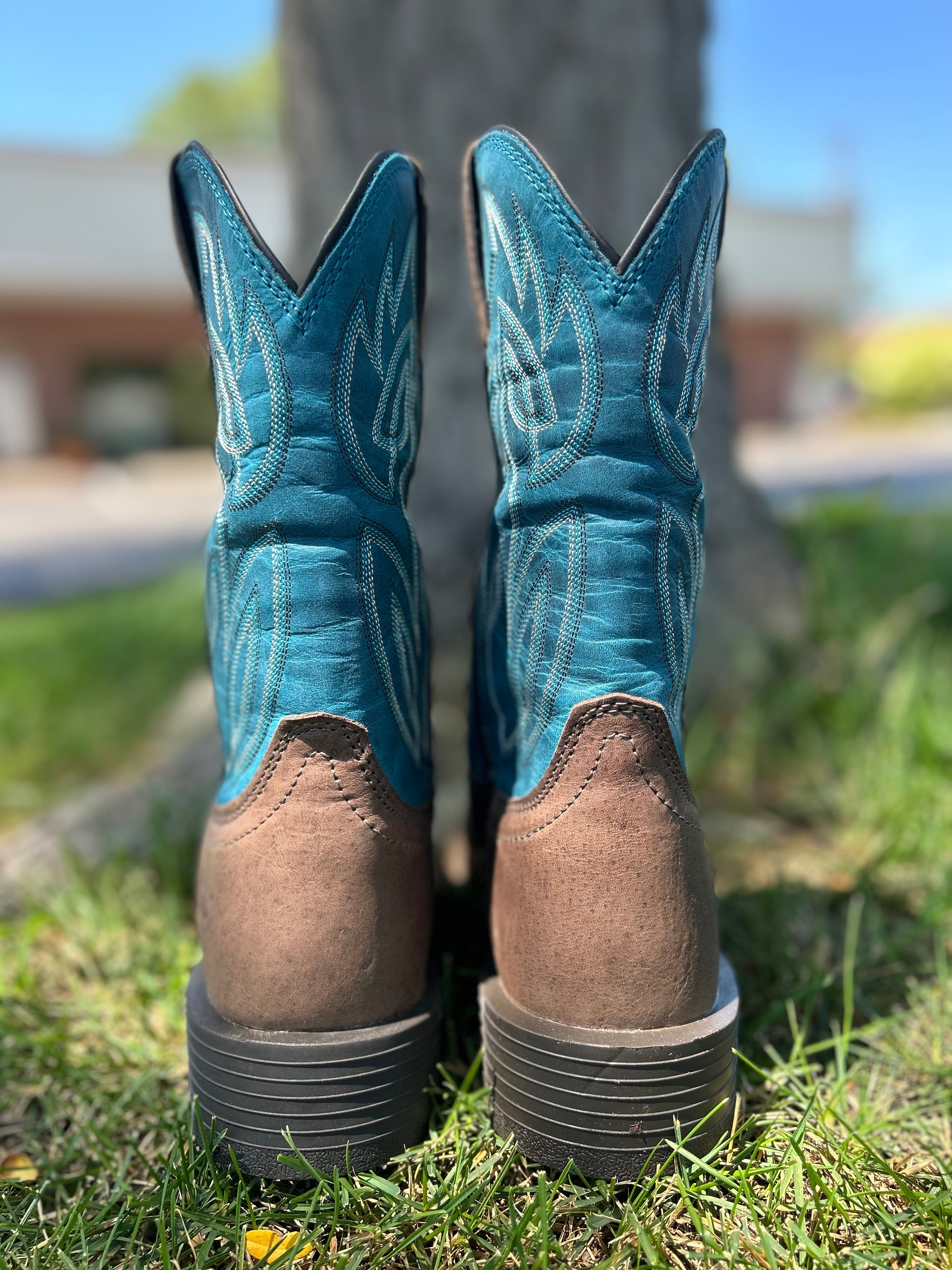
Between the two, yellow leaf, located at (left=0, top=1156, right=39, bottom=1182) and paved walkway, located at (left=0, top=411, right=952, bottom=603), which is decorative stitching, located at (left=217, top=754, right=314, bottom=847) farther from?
paved walkway, located at (left=0, top=411, right=952, bottom=603)

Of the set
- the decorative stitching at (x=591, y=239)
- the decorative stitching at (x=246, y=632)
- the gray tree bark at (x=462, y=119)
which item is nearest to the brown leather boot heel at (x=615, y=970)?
the decorative stitching at (x=246, y=632)

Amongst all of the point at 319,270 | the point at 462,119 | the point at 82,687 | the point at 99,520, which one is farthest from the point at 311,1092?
the point at 99,520

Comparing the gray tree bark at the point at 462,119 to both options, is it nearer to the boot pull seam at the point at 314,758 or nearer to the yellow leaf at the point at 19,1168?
the boot pull seam at the point at 314,758

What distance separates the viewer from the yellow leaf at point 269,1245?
38.1 inches

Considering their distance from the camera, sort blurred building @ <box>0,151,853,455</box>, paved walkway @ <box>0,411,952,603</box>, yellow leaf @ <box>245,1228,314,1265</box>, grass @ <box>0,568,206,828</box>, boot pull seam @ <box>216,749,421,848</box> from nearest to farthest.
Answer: yellow leaf @ <box>245,1228,314,1265</box> < boot pull seam @ <box>216,749,421,848</box> < grass @ <box>0,568,206,828</box> < paved walkway @ <box>0,411,952,603</box> < blurred building @ <box>0,151,853,455</box>

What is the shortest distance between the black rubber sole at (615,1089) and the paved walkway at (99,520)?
2.90 metres

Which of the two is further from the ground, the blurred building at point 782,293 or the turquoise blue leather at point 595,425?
the blurred building at point 782,293

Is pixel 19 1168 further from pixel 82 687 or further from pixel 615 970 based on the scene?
pixel 82 687

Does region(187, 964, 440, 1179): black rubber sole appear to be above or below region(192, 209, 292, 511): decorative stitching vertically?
below

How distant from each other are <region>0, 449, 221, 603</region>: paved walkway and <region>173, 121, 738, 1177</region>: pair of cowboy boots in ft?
8.55

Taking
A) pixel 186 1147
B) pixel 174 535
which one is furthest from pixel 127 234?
pixel 186 1147

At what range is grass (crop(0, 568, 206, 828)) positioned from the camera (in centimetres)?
261

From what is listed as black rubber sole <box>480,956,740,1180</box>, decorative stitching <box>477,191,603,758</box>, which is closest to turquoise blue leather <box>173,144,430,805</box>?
decorative stitching <box>477,191,603,758</box>

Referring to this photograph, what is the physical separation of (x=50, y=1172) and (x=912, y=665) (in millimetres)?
2173
